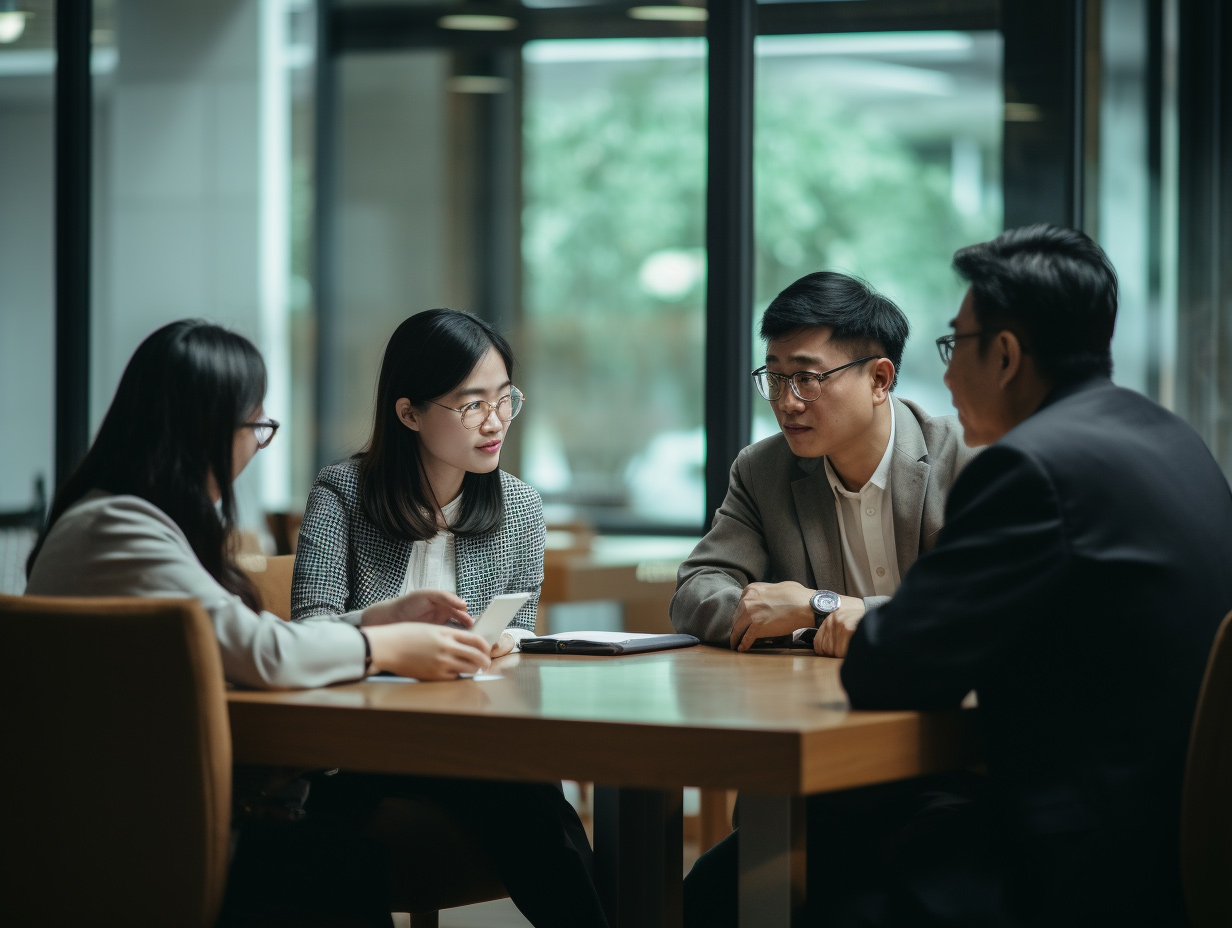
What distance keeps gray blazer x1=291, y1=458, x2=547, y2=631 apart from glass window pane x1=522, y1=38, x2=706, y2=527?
3241mm

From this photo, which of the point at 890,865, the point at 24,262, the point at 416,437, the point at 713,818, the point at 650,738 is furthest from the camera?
the point at 24,262

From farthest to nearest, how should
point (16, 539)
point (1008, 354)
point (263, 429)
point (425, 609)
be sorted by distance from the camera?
point (16, 539), point (425, 609), point (263, 429), point (1008, 354)

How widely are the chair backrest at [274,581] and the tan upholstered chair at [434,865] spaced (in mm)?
526

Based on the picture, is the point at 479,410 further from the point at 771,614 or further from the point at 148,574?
the point at 148,574

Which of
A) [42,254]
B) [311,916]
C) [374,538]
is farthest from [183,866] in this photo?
[42,254]

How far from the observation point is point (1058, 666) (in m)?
1.40

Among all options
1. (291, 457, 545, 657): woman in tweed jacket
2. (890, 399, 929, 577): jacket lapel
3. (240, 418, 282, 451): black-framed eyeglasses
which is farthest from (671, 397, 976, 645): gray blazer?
(240, 418, 282, 451): black-framed eyeglasses

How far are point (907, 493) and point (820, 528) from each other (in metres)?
0.16

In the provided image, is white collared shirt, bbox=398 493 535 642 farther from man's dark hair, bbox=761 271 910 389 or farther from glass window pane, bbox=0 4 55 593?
glass window pane, bbox=0 4 55 593

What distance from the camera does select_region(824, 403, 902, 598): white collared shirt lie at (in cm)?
217

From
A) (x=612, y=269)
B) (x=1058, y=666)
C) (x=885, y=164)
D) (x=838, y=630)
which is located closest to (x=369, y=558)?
(x=838, y=630)

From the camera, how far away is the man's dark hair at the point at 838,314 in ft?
7.06

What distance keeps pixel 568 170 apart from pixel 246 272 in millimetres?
1676

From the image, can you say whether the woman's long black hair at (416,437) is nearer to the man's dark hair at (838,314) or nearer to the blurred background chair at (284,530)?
the man's dark hair at (838,314)
